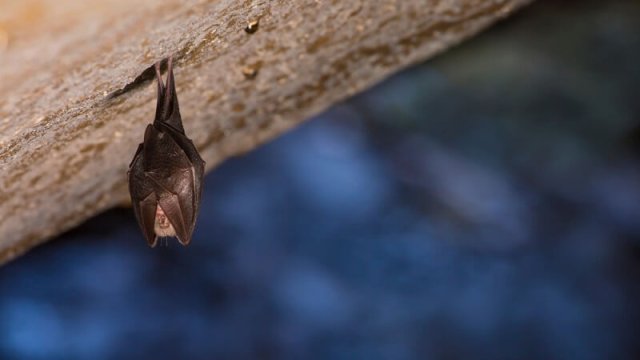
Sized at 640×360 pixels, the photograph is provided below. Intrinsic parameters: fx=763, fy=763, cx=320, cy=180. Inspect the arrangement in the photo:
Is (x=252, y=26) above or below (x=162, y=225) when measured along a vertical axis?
above

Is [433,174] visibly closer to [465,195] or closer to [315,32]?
[465,195]

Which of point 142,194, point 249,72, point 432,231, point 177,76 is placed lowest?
point 432,231

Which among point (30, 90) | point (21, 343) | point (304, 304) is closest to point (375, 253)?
point (304, 304)

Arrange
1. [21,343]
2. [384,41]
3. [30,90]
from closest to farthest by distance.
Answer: [30,90], [384,41], [21,343]

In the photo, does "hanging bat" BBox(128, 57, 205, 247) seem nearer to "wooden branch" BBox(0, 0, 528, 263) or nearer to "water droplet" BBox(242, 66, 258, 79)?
"wooden branch" BBox(0, 0, 528, 263)

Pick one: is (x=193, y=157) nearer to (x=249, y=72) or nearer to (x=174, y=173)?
(x=174, y=173)

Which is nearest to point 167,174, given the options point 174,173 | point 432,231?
point 174,173
